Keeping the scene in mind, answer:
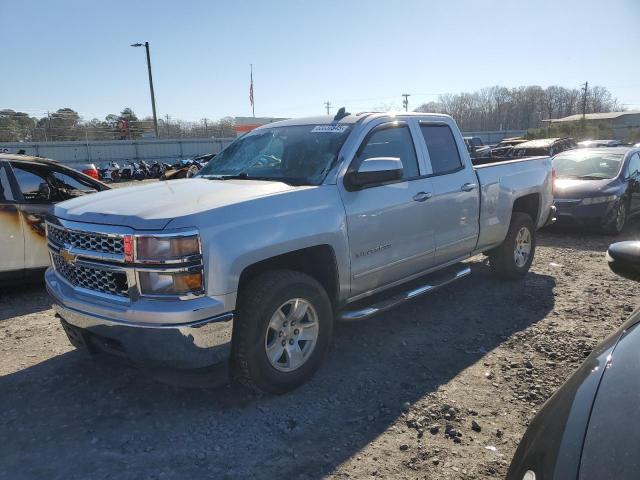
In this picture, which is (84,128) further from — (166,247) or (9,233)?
(166,247)

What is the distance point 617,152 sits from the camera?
10375 millimetres

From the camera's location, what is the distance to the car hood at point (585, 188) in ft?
30.1

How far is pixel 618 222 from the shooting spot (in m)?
9.34

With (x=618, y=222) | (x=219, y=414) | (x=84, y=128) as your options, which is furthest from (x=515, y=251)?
(x=84, y=128)

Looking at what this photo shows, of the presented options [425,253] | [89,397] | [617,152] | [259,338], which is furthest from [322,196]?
[617,152]

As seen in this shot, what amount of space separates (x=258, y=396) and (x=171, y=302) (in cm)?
106

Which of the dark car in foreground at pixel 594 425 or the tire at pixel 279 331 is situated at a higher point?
the dark car in foreground at pixel 594 425

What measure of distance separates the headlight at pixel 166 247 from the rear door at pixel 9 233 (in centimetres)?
364

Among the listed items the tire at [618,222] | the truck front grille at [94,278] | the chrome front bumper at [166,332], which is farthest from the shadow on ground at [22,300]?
the tire at [618,222]

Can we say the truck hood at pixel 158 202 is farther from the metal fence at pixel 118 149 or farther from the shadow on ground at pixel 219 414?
the metal fence at pixel 118 149

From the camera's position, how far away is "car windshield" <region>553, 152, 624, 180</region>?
32.4 feet

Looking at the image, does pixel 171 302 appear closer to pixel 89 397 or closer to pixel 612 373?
→ pixel 89 397

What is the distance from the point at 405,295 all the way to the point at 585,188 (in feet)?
21.7

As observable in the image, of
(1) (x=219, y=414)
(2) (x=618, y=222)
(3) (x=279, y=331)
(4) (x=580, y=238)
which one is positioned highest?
(3) (x=279, y=331)
